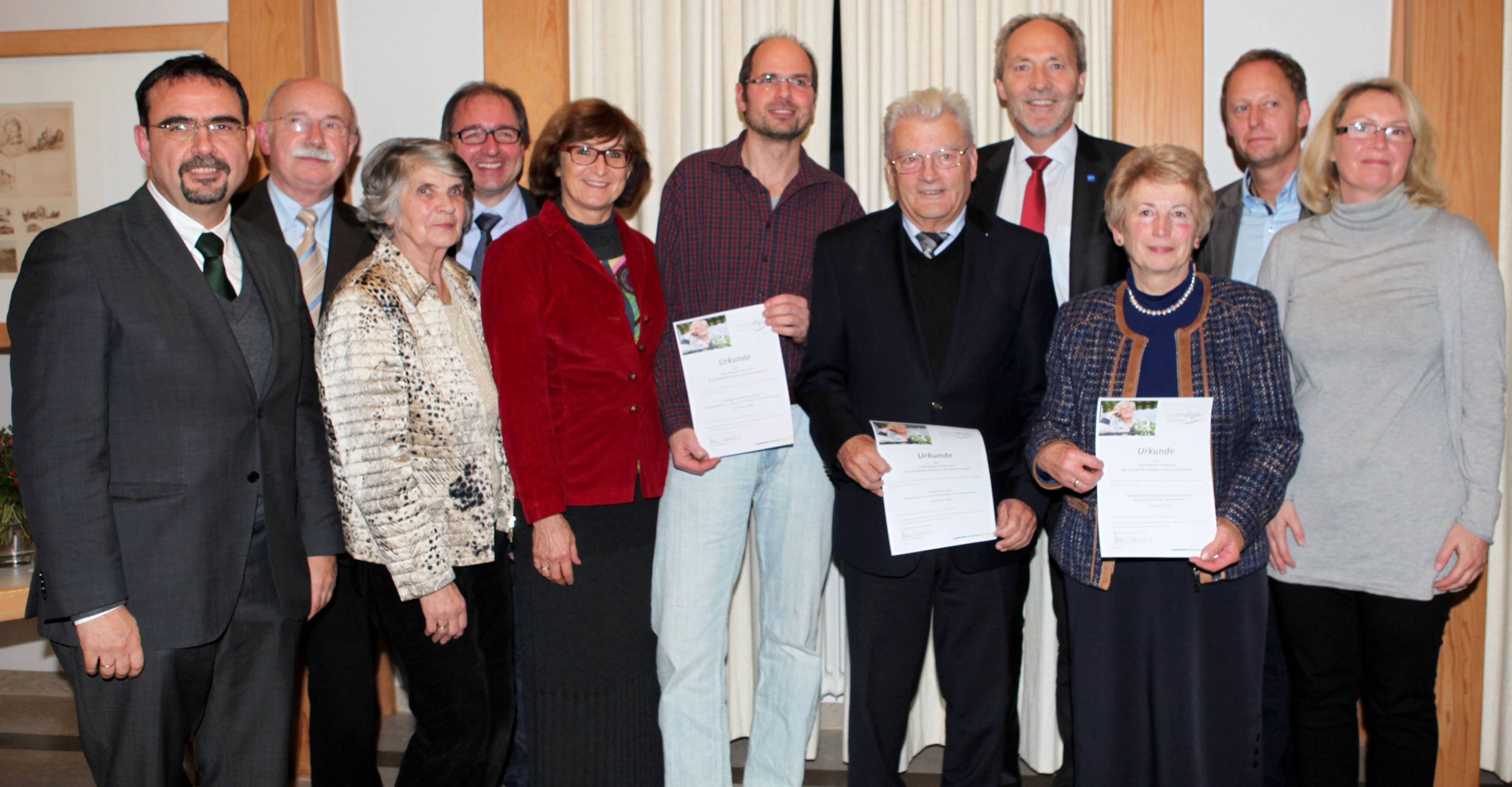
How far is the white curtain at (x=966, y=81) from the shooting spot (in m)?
3.61

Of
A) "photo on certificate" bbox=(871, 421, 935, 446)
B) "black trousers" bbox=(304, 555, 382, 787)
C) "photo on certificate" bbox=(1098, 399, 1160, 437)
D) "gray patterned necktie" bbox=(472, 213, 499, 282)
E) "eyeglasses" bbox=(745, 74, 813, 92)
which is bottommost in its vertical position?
"black trousers" bbox=(304, 555, 382, 787)

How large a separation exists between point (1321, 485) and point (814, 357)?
4.66 feet

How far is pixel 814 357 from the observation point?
8.94ft

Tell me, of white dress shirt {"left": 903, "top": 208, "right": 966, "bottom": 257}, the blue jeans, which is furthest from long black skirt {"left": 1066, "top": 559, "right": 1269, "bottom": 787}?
white dress shirt {"left": 903, "top": 208, "right": 966, "bottom": 257}

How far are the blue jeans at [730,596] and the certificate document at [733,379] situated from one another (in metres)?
0.10

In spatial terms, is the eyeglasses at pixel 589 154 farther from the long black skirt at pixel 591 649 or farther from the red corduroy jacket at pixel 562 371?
the long black skirt at pixel 591 649

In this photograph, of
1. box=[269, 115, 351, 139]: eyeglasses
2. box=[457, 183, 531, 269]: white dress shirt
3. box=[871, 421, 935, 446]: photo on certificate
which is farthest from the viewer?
box=[457, 183, 531, 269]: white dress shirt

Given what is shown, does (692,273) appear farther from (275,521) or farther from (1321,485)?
(1321,485)

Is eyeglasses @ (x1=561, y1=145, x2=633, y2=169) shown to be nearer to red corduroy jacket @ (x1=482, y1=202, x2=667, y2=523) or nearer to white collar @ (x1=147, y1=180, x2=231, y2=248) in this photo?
red corduroy jacket @ (x1=482, y1=202, x2=667, y2=523)

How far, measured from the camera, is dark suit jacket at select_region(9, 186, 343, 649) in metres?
1.97

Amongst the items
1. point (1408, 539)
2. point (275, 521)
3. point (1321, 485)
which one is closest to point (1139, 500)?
point (1321, 485)

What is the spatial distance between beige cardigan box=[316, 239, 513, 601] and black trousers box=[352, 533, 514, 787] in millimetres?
74

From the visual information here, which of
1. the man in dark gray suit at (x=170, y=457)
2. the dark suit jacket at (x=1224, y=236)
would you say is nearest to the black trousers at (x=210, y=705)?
the man in dark gray suit at (x=170, y=457)

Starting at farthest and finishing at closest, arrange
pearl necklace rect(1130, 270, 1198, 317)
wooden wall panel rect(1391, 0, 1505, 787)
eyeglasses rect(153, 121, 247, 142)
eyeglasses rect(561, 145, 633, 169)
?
wooden wall panel rect(1391, 0, 1505, 787), eyeglasses rect(561, 145, 633, 169), pearl necklace rect(1130, 270, 1198, 317), eyeglasses rect(153, 121, 247, 142)
